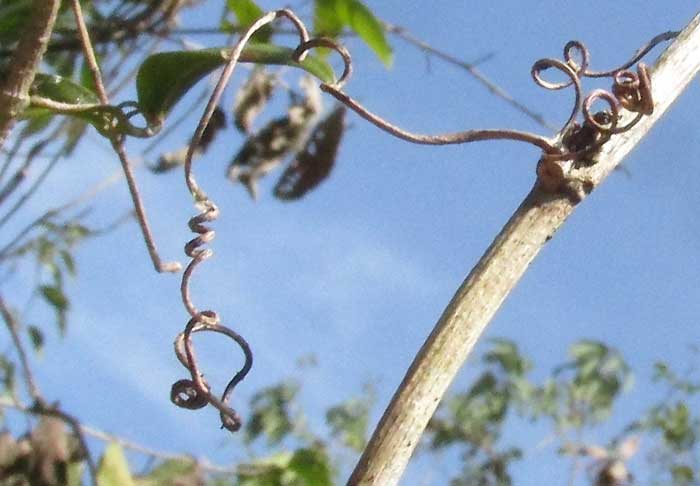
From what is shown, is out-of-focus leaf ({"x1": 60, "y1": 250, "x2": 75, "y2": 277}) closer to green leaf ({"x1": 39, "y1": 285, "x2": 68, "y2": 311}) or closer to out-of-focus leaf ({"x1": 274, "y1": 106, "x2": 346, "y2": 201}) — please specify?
green leaf ({"x1": 39, "y1": 285, "x2": 68, "y2": 311})

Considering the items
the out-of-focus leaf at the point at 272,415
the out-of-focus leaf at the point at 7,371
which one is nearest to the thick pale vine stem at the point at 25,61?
the out-of-focus leaf at the point at 7,371

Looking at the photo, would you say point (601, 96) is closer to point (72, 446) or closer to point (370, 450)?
point (370, 450)

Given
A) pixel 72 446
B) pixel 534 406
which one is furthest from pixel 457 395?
pixel 72 446

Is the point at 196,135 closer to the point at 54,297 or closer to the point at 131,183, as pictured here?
the point at 131,183

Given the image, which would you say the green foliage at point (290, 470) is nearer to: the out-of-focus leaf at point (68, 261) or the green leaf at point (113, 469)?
the green leaf at point (113, 469)

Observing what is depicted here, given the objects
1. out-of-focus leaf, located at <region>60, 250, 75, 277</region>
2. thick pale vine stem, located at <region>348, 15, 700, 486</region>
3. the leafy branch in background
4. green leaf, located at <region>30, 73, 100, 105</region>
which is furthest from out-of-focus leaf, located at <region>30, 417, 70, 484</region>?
out-of-focus leaf, located at <region>60, 250, 75, 277</region>
